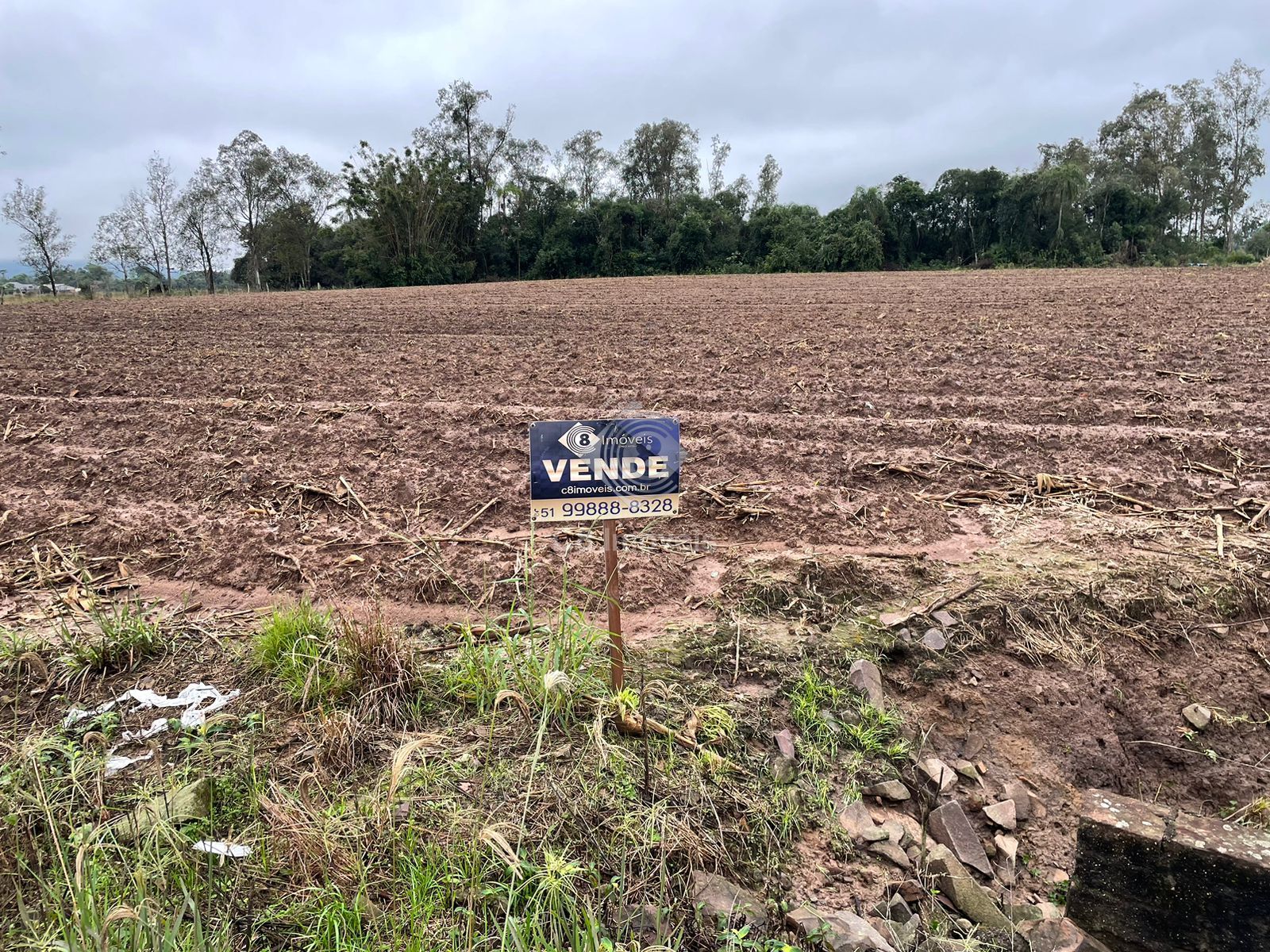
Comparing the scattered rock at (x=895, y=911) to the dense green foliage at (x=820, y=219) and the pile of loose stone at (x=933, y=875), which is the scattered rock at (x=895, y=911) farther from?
the dense green foliage at (x=820, y=219)

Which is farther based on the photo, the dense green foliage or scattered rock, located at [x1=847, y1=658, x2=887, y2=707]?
the dense green foliage

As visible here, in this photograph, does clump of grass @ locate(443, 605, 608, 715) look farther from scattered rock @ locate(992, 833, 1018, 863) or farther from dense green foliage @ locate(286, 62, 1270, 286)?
dense green foliage @ locate(286, 62, 1270, 286)

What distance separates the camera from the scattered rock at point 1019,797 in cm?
261

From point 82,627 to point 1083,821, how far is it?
413 cm

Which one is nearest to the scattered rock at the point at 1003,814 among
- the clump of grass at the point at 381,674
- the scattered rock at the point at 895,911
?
the scattered rock at the point at 895,911

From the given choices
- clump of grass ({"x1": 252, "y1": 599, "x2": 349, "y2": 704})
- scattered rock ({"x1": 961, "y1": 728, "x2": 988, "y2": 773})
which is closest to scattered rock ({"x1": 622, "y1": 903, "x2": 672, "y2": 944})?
clump of grass ({"x1": 252, "y1": 599, "x2": 349, "y2": 704})

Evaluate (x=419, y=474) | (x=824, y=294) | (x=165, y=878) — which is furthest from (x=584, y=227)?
(x=165, y=878)

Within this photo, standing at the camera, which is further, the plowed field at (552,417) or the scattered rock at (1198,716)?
the plowed field at (552,417)

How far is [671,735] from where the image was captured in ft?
8.36

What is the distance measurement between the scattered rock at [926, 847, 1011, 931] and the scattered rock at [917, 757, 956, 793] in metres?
0.30

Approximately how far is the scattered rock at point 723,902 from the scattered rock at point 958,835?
0.77 meters

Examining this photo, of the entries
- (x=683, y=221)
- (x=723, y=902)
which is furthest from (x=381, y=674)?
(x=683, y=221)

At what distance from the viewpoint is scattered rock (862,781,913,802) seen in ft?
8.32

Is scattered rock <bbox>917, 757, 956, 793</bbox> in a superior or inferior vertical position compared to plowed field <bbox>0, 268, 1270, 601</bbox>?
inferior
